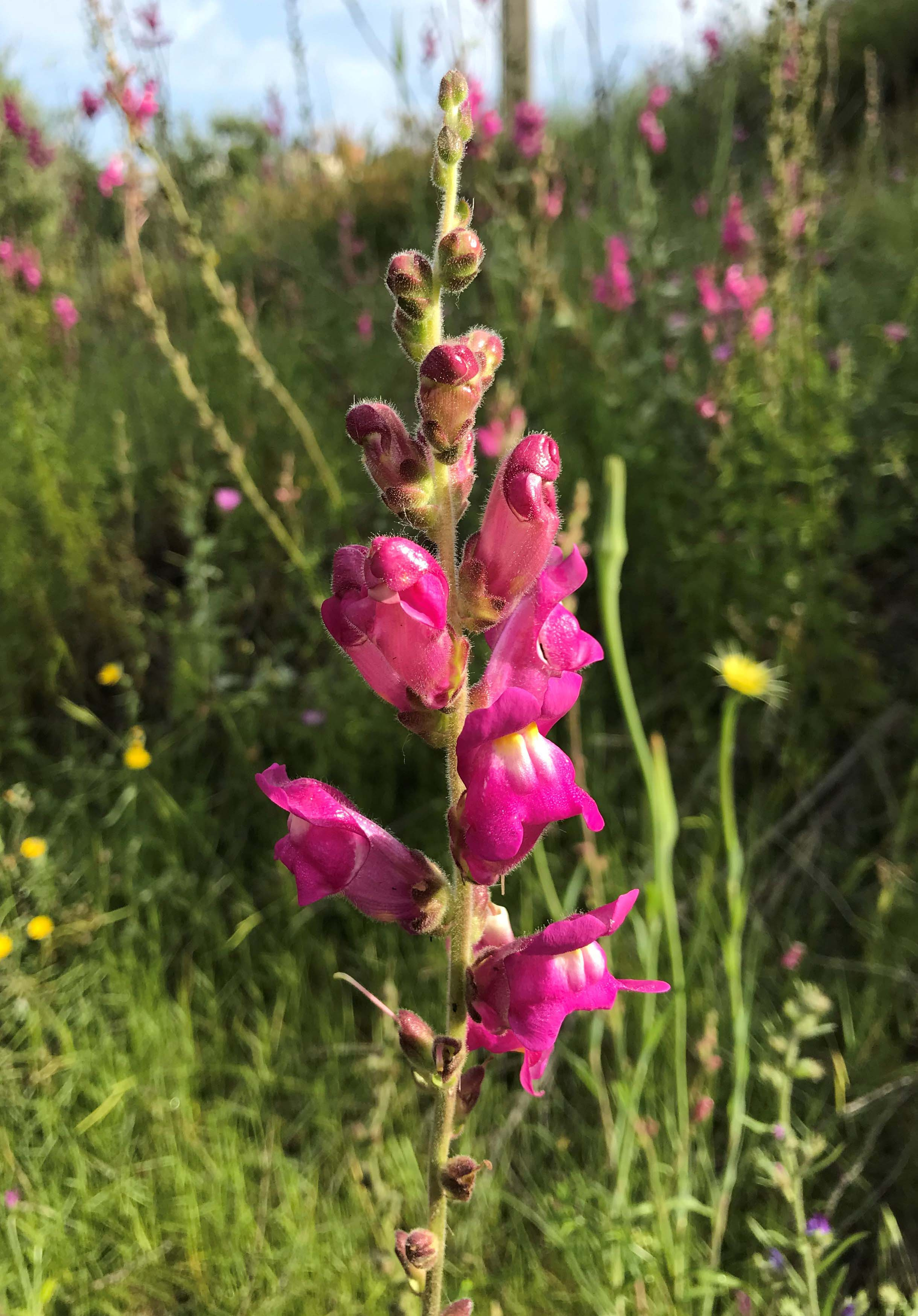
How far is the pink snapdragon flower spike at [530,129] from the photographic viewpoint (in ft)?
12.3

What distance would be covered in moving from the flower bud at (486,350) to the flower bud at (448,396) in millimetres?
Result: 27

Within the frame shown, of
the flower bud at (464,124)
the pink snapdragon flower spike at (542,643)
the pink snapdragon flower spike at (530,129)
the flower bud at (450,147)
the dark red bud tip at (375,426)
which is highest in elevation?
the pink snapdragon flower spike at (530,129)

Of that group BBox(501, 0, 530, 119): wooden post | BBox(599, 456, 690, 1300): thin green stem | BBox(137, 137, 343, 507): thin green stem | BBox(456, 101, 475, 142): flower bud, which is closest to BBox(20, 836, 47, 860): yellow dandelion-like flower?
BBox(137, 137, 343, 507): thin green stem

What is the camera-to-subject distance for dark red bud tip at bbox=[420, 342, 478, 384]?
0.83m

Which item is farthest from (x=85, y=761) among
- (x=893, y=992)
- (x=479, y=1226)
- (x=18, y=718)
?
(x=893, y=992)

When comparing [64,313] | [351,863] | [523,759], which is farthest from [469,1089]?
[64,313]

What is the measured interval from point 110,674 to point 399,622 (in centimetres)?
224

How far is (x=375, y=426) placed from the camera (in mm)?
908

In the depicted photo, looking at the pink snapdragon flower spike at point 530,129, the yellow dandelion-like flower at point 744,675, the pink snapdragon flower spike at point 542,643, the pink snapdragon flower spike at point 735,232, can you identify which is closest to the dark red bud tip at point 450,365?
the pink snapdragon flower spike at point 542,643

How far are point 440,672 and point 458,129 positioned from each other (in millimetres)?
560

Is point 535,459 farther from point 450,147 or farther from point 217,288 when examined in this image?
point 217,288

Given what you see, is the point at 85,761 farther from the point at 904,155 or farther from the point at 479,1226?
the point at 904,155

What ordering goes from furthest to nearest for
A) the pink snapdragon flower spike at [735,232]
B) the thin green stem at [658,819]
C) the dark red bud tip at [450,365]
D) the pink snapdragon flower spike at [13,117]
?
1. the pink snapdragon flower spike at [13,117]
2. the pink snapdragon flower spike at [735,232]
3. the thin green stem at [658,819]
4. the dark red bud tip at [450,365]

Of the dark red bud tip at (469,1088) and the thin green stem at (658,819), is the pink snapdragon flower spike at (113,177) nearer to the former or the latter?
the thin green stem at (658,819)
